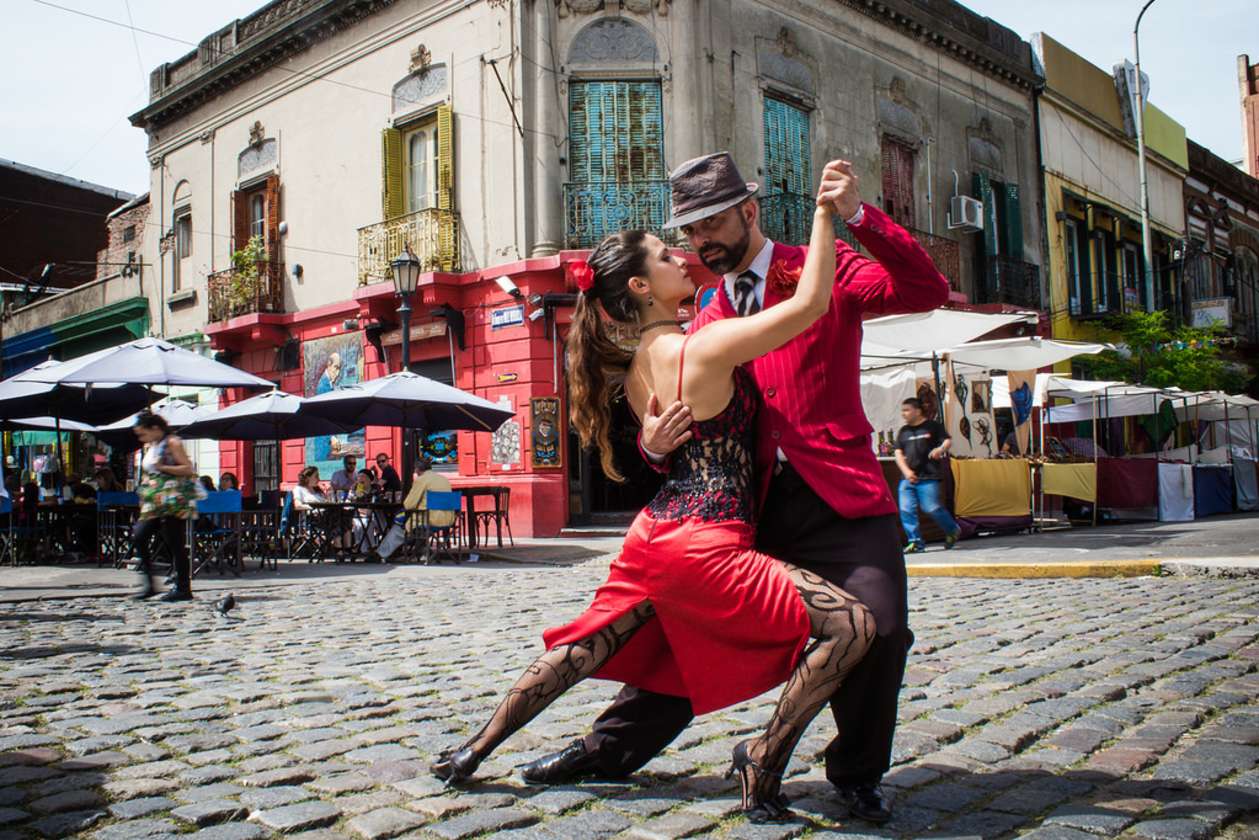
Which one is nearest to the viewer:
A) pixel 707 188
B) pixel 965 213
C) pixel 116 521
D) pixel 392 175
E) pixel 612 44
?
pixel 707 188

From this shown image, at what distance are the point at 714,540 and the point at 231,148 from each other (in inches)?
930

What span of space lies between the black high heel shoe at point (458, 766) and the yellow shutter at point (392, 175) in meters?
17.7

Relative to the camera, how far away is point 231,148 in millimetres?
23922

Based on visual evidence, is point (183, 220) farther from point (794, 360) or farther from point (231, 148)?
point (794, 360)

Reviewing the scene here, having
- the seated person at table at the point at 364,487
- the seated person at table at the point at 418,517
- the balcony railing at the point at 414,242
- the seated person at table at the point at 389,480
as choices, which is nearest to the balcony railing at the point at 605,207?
the balcony railing at the point at 414,242

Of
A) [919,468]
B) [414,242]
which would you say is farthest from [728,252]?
[414,242]

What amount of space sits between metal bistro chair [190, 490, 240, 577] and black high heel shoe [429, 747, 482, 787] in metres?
9.54

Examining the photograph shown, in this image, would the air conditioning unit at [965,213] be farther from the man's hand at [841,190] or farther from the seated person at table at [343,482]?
the man's hand at [841,190]

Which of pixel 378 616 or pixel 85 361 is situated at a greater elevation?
pixel 85 361

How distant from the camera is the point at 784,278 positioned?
9.83ft

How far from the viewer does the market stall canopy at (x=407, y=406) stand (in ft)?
44.4

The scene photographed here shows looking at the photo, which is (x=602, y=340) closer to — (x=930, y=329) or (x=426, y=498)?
(x=930, y=329)

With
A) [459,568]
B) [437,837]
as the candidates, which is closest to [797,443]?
[437,837]

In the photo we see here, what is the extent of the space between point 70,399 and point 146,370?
3685 mm
